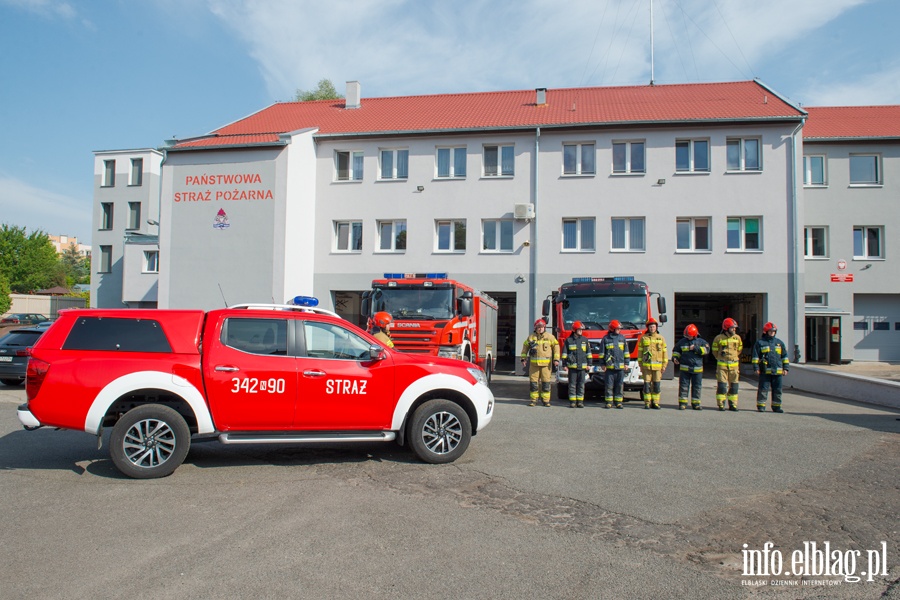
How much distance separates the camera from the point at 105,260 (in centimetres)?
4000

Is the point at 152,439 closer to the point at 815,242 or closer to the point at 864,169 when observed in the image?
the point at 815,242

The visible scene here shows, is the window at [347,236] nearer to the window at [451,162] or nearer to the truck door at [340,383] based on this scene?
the window at [451,162]

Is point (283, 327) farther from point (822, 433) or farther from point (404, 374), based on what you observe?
point (822, 433)

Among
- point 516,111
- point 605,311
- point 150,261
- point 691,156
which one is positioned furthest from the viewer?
point 150,261

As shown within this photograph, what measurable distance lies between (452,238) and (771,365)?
14372mm

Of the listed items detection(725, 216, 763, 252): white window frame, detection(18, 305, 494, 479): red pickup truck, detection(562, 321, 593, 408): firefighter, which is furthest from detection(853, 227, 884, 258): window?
detection(18, 305, 494, 479): red pickup truck

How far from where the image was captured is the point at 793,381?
17.8m

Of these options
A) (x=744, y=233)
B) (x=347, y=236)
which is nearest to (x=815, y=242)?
(x=744, y=233)

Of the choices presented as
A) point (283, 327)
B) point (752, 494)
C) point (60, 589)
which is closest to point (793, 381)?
point (752, 494)

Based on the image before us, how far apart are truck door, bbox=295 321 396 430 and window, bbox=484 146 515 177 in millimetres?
18470

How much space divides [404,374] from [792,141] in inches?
857

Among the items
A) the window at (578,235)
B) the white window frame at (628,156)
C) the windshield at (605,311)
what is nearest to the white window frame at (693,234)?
the white window frame at (628,156)

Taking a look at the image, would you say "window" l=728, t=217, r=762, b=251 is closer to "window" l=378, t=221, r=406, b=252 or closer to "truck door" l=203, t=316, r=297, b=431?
"window" l=378, t=221, r=406, b=252

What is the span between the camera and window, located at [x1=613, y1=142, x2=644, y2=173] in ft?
77.4
